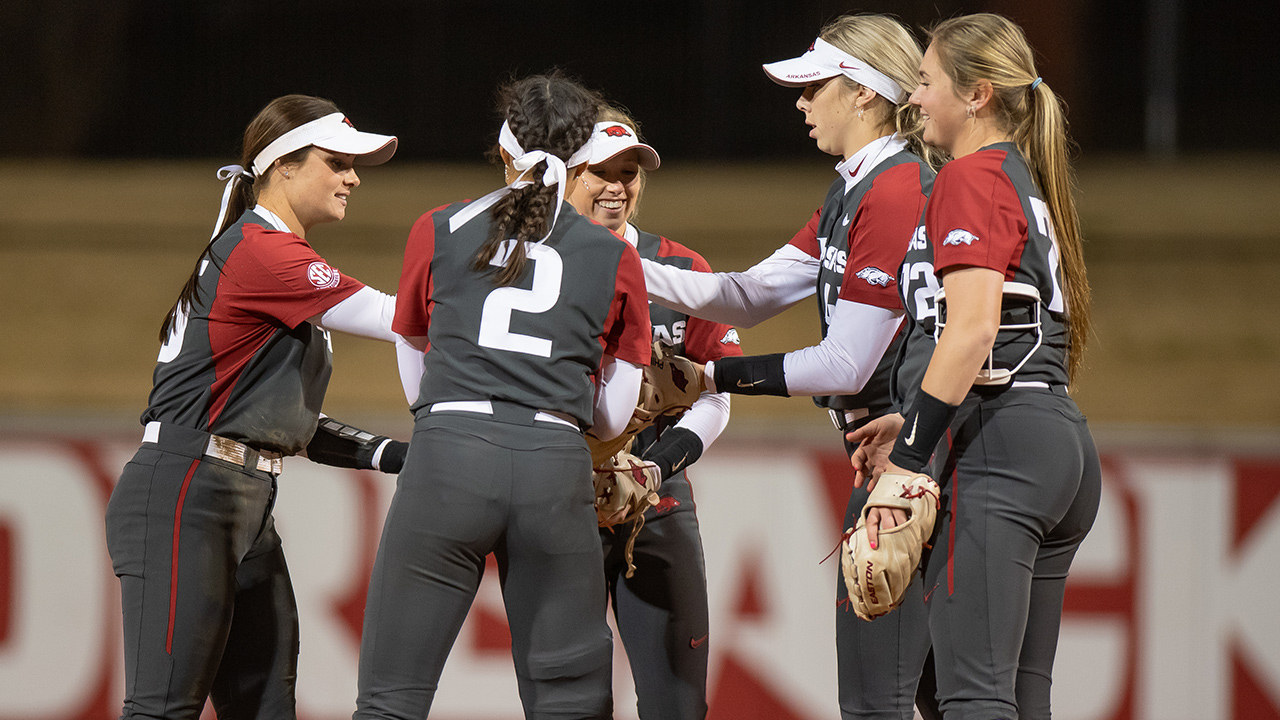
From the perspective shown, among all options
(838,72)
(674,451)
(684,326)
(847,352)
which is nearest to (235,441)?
(674,451)

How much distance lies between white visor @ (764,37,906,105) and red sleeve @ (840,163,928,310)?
0.24 meters

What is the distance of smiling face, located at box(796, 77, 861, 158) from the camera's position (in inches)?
106

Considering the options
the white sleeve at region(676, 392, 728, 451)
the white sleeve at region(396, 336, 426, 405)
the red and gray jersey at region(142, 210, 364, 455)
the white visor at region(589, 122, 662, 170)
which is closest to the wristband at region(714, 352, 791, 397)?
the white sleeve at region(676, 392, 728, 451)

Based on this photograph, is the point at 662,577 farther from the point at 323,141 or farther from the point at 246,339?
the point at 323,141

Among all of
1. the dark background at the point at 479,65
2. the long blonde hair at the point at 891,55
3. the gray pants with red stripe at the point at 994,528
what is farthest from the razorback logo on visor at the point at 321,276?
the dark background at the point at 479,65

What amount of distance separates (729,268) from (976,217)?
→ 3.67m

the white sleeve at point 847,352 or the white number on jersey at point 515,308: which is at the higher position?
the white number on jersey at point 515,308

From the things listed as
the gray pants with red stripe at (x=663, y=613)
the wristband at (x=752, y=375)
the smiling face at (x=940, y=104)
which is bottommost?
the gray pants with red stripe at (x=663, y=613)

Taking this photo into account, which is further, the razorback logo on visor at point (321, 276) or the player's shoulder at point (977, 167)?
the razorback logo on visor at point (321, 276)

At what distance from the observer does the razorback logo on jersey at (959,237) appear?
2008 millimetres

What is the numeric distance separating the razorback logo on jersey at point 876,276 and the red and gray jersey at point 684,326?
19.4 inches

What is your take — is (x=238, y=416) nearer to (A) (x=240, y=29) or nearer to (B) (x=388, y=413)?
(B) (x=388, y=413)

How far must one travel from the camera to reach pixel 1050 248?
2105mm

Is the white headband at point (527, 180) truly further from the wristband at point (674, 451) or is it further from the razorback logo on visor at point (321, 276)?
the wristband at point (674, 451)
